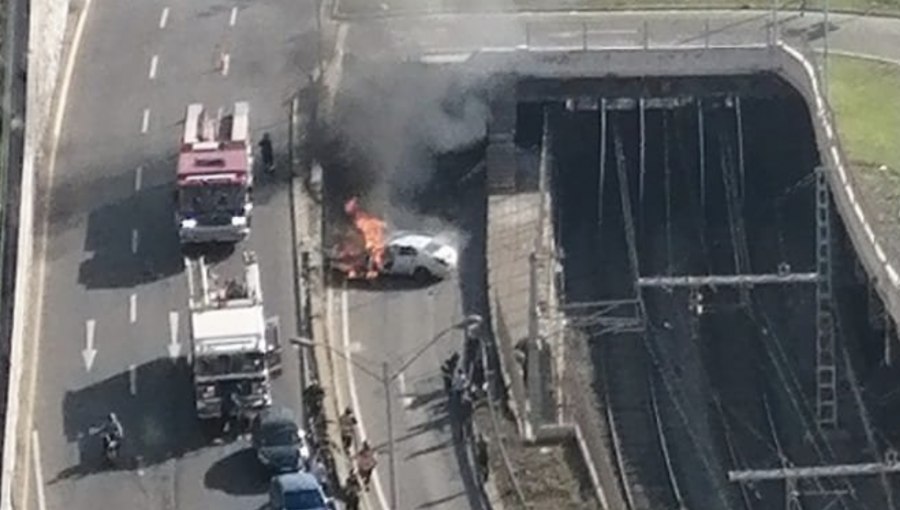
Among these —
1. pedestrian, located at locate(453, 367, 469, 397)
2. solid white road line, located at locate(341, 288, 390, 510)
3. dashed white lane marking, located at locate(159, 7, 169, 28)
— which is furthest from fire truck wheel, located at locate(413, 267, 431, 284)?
dashed white lane marking, located at locate(159, 7, 169, 28)

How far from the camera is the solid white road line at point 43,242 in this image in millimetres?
85125

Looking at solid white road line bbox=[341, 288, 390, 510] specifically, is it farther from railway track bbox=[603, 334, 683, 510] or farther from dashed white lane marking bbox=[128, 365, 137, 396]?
railway track bbox=[603, 334, 683, 510]

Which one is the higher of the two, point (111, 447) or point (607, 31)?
point (607, 31)

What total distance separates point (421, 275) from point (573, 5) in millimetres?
20919

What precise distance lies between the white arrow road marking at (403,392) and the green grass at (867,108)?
20.7m

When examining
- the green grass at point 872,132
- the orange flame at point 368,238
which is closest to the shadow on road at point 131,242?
the orange flame at point 368,238

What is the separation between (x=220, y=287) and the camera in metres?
92.2

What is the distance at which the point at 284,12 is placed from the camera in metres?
114

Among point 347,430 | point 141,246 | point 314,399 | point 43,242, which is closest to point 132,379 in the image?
point 314,399

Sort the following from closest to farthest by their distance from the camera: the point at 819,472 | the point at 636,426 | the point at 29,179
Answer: the point at 819,472
the point at 636,426
the point at 29,179

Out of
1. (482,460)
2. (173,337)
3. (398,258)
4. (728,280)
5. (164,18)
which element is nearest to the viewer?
(482,460)

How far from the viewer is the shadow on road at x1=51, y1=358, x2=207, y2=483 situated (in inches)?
3344

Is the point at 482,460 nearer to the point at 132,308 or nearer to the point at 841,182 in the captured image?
the point at 132,308

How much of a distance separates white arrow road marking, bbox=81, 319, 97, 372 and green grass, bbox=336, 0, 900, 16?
1027 inches
